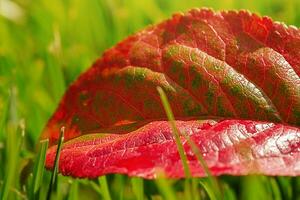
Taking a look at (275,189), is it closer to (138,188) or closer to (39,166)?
(138,188)

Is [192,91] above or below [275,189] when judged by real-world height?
above

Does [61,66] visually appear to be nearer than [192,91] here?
No

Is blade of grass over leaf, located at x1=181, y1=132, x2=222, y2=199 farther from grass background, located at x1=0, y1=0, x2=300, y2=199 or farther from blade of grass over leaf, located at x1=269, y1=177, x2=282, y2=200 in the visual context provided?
blade of grass over leaf, located at x1=269, y1=177, x2=282, y2=200

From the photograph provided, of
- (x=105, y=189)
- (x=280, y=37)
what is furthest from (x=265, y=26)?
(x=105, y=189)

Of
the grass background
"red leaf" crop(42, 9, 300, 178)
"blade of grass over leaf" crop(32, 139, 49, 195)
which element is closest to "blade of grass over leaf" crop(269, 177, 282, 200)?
the grass background

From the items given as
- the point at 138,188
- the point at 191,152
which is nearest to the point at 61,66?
the point at 138,188
